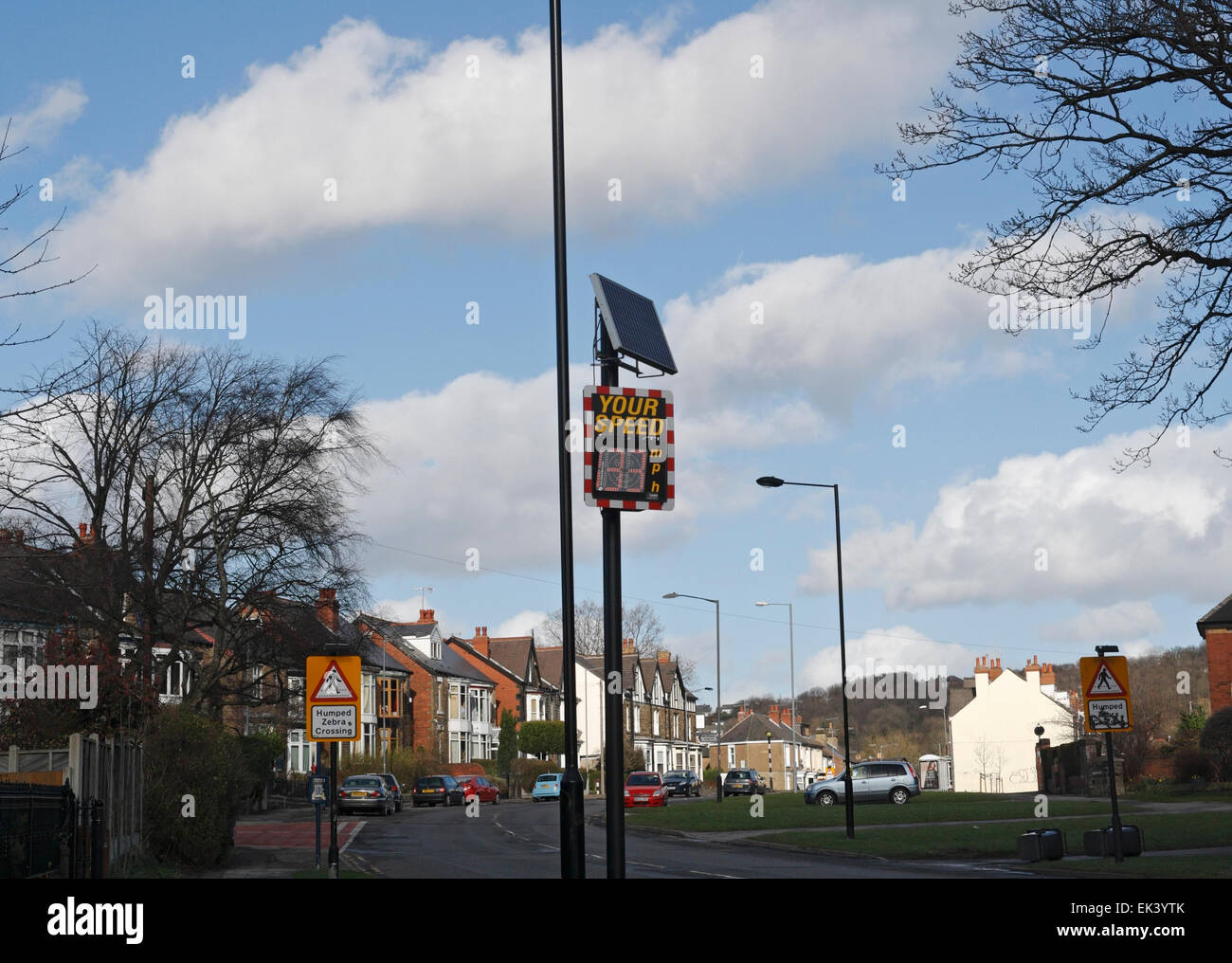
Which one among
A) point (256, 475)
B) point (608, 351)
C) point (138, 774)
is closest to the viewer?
point (608, 351)

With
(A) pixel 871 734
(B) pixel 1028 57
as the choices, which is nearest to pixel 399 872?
(B) pixel 1028 57

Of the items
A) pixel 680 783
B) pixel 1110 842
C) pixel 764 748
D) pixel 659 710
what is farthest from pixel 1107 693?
pixel 764 748

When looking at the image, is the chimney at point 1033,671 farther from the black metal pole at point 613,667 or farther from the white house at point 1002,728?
the black metal pole at point 613,667

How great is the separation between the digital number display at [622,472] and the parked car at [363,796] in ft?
130

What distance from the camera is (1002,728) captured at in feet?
311

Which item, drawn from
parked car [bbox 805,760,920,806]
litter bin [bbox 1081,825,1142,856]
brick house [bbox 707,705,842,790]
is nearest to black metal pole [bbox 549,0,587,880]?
litter bin [bbox 1081,825,1142,856]

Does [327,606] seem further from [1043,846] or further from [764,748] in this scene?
[764,748]

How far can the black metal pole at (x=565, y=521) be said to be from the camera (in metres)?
10.1

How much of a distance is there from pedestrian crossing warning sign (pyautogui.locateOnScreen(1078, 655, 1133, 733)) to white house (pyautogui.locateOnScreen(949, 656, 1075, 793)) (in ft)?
248

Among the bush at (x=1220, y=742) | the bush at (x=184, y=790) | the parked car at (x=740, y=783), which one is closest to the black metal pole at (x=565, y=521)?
the bush at (x=184, y=790)

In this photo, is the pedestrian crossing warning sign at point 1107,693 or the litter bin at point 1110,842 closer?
the pedestrian crossing warning sign at point 1107,693
